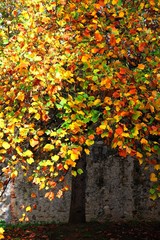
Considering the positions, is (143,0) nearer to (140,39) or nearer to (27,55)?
(140,39)

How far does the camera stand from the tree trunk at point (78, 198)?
1433 cm

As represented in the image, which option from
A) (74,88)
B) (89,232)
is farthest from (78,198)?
(74,88)

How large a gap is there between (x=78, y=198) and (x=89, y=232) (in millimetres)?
1969

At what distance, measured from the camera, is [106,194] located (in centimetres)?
1636

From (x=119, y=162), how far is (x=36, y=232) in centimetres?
500

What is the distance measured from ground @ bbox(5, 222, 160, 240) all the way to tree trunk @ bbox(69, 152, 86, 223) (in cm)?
43

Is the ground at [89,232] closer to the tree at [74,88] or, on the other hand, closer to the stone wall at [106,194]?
the stone wall at [106,194]

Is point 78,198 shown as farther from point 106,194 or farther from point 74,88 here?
point 74,88

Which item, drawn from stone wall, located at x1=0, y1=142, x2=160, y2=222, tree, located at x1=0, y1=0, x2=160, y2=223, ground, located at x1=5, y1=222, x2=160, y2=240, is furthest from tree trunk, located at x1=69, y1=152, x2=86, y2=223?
tree, located at x1=0, y1=0, x2=160, y2=223

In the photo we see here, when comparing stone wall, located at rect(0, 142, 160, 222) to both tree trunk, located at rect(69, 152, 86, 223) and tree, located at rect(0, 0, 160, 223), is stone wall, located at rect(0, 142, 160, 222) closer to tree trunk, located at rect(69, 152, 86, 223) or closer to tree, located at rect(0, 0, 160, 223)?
tree trunk, located at rect(69, 152, 86, 223)

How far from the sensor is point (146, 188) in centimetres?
1631

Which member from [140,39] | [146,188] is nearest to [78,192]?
[146,188]

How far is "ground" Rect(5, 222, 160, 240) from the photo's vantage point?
1229 centimetres

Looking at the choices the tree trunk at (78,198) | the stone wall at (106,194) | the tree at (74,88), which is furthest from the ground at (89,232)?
the tree at (74,88)
